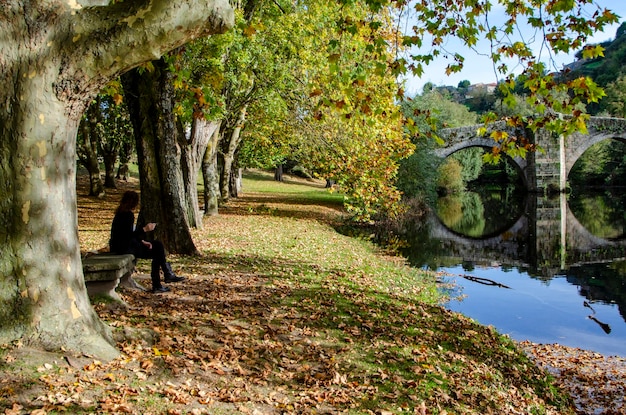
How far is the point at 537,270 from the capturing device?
17922mm

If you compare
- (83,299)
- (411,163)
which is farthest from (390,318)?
(411,163)

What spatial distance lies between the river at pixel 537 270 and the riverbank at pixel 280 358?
3.10m

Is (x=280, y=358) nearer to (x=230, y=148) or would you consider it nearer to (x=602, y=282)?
(x=602, y=282)

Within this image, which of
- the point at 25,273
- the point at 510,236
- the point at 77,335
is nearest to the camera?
the point at 25,273

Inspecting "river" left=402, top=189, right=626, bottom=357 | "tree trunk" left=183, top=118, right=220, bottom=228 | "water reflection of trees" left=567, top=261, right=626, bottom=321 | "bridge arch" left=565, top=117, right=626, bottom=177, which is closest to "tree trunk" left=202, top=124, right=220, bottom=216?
"tree trunk" left=183, top=118, right=220, bottom=228

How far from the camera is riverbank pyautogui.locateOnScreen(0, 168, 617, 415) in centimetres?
415

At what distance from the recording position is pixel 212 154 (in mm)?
20234

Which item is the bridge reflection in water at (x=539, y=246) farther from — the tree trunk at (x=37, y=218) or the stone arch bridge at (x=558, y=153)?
the stone arch bridge at (x=558, y=153)

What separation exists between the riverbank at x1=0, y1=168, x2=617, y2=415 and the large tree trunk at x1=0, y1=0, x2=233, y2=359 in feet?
1.15

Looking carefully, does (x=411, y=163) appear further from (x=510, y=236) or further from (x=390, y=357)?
(x=390, y=357)

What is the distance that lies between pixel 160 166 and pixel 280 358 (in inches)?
253

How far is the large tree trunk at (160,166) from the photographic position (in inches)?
428

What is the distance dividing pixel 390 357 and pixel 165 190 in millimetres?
6335

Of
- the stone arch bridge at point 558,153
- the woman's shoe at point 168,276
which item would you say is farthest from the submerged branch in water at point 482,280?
the stone arch bridge at point 558,153
